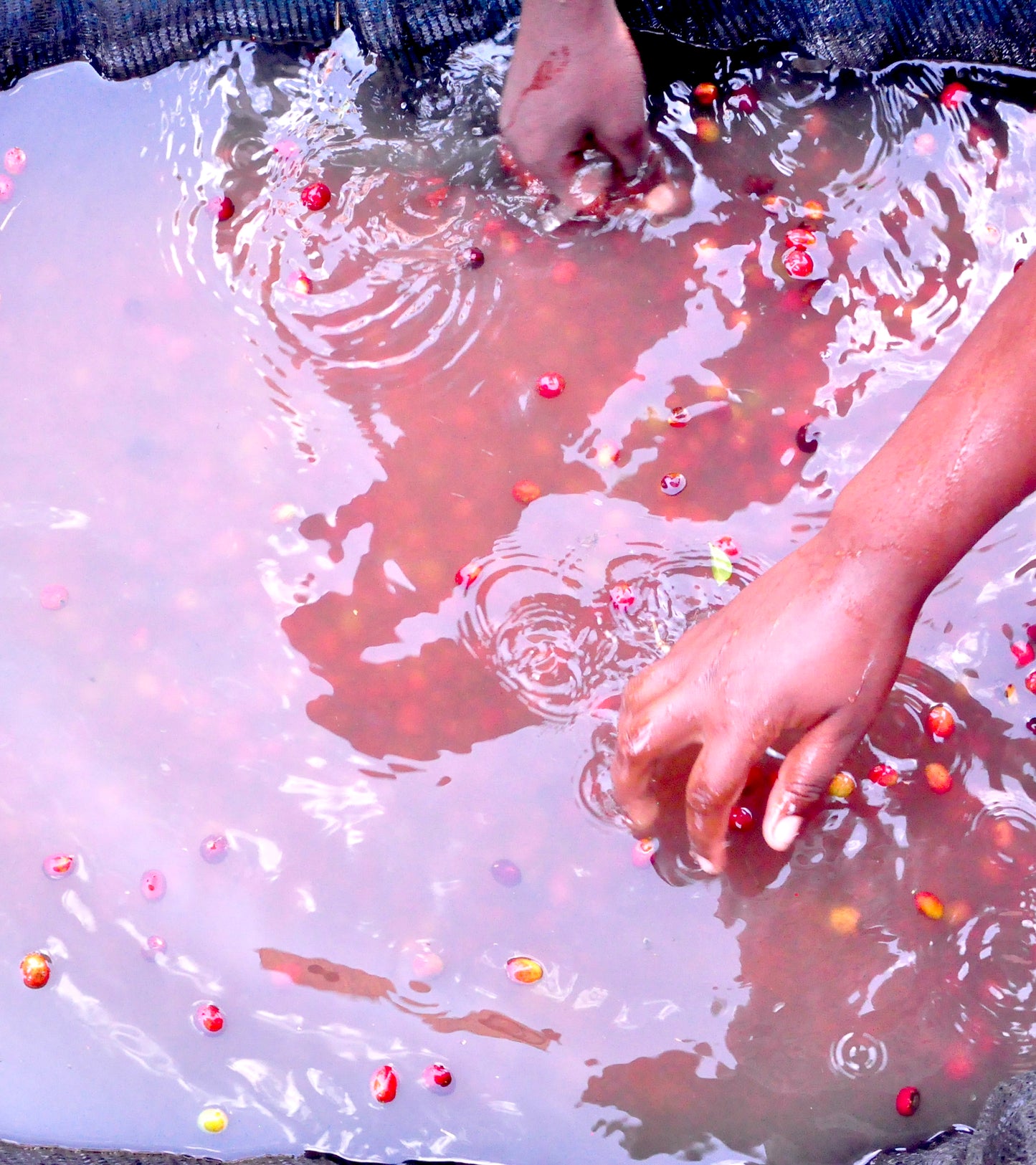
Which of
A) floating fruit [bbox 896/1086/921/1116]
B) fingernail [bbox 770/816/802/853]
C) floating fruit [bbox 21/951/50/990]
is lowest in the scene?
floating fruit [bbox 896/1086/921/1116]

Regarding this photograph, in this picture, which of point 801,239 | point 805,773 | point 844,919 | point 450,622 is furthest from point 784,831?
point 801,239

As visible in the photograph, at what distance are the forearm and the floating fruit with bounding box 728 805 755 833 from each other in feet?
1.77

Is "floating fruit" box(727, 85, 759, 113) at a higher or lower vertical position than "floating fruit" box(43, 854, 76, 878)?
higher

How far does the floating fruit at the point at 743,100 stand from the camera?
2.40 meters

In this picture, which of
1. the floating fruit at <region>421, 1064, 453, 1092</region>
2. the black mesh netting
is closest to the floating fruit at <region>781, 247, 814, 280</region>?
the black mesh netting

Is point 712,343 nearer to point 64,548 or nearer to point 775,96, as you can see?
point 775,96

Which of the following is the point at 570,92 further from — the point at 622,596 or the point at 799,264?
the point at 622,596

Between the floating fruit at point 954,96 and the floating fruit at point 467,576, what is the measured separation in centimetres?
156

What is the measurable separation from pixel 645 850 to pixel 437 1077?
1.84ft

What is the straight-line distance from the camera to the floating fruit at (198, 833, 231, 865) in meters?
1.98

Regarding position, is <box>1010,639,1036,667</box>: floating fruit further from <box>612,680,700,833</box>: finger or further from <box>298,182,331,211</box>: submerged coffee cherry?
<box>298,182,331,211</box>: submerged coffee cherry

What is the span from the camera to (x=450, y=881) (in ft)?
6.42

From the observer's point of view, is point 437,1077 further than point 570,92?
No

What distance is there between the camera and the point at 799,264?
7.38 feet
